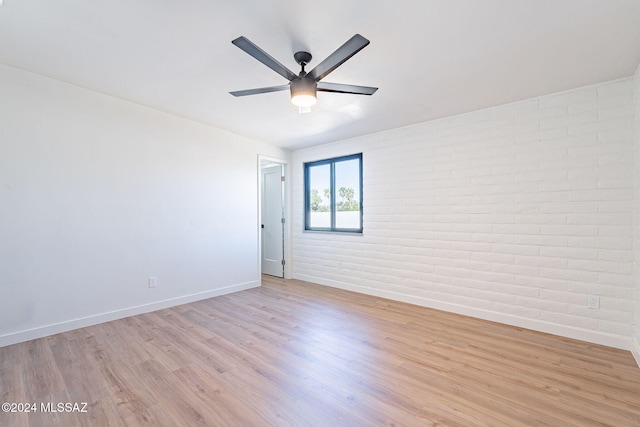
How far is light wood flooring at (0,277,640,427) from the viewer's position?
162 centimetres

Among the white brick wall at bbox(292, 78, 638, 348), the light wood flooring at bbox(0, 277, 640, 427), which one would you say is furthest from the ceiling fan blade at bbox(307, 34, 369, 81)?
the white brick wall at bbox(292, 78, 638, 348)

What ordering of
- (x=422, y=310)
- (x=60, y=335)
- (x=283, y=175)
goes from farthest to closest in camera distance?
(x=283, y=175) < (x=422, y=310) < (x=60, y=335)

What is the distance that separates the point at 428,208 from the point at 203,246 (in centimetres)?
321

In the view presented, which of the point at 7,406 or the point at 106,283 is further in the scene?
the point at 106,283

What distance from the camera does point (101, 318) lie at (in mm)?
2971

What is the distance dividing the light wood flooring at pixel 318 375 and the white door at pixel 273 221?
7.50 ft

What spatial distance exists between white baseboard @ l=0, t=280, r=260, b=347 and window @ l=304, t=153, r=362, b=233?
6.30 feet

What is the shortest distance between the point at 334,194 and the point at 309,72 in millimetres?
2930

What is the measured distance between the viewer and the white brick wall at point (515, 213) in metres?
2.54

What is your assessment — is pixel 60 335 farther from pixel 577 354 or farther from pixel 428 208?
pixel 577 354

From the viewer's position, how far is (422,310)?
347 cm

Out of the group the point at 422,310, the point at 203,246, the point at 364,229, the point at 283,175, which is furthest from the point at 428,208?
the point at 203,246

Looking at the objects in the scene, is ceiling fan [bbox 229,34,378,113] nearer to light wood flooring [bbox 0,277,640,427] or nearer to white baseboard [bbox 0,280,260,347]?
light wood flooring [bbox 0,277,640,427]

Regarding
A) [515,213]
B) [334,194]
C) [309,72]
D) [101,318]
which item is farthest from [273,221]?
[515,213]
